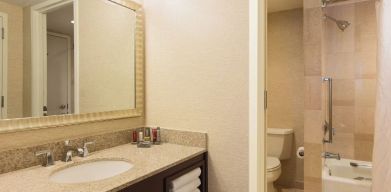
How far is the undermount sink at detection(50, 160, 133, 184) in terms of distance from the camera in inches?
48.3

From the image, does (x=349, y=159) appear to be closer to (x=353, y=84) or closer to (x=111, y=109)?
(x=353, y=84)

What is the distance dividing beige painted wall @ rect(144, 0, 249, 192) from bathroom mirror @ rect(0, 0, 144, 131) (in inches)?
6.3

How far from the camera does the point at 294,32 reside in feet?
9.33

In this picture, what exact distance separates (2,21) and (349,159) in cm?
300

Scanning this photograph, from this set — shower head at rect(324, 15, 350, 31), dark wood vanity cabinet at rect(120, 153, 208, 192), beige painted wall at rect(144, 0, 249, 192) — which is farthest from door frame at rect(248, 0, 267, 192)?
shower head at rect(324, 15, 350, 31)

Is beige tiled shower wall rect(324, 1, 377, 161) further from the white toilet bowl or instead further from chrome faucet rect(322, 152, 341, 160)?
the white toilet bowl

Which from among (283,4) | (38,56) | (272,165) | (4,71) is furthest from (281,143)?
(4,71)

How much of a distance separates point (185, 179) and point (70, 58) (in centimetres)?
94

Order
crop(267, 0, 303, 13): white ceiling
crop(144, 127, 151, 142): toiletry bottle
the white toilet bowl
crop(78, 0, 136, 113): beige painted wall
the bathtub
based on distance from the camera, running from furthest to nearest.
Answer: crop(267, 0, 303, 13): white ceiling, the white toilet bowl, the bathtub, crop(144, 127, 151, 142): toiletry bottle, crop(78, 0, 136, 113): beige painted wall

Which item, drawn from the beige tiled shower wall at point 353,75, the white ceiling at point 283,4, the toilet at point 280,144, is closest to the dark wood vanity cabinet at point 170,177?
the toilet at point 280,144

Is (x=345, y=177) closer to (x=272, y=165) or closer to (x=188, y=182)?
(x=272, y=165)

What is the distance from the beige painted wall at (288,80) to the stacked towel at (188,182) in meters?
1.75

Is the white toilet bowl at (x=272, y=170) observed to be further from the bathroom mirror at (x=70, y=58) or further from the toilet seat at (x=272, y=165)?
the bathroom mirror at (x=70, y=58)

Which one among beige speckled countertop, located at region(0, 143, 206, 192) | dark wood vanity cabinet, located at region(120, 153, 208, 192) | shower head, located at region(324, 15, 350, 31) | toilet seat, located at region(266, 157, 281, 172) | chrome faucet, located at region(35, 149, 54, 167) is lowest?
toilet seat, located at region(266, 157, 281, 172)
